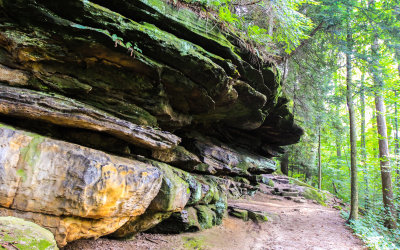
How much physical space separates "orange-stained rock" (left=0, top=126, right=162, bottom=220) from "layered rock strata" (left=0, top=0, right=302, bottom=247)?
18 mm

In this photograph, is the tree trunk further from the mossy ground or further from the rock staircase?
the mossy ground

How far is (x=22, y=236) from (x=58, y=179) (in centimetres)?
121

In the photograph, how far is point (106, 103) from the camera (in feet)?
19.7

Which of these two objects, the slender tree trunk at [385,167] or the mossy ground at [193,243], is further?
the slender tree trunk at [385,167]

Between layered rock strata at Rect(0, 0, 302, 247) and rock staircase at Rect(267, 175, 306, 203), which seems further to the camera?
rock staircase at Rect(267, 175, 306, 203)

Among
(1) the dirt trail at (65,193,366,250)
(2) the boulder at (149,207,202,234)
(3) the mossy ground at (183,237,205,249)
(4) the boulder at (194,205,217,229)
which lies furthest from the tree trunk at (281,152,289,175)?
(3) the mossy ground at (183,237,205,249)

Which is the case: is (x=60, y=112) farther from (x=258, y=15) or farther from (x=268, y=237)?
(x=258, y=15)

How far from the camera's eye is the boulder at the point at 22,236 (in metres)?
2.80

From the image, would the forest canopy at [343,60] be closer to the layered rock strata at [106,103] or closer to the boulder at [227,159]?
the layered rock strata at [106,103]

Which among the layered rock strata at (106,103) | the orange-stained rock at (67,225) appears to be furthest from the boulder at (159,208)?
the orange-stained rock at (67,225)

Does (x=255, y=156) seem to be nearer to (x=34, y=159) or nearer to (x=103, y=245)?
(x=103, y=245)

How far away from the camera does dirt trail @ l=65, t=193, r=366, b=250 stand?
5973mm

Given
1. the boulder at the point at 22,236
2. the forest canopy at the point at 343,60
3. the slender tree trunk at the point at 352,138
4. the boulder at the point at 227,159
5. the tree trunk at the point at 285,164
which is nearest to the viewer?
the boulder at the point at 22,236

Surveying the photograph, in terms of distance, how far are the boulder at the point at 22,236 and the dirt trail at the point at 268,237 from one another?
5.77 ft
